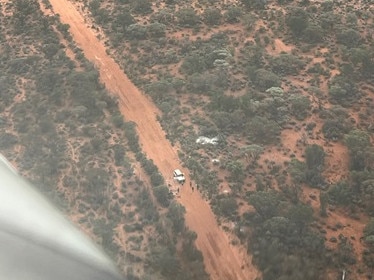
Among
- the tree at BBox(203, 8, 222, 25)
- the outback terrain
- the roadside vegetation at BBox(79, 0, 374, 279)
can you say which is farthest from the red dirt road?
the tree at BBox(203, 8, 222, 25)

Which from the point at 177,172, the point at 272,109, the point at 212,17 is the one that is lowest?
the point at 177,172

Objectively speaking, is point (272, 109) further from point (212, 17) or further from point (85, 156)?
point (212, 17)

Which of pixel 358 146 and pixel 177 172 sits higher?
pixel 358 146

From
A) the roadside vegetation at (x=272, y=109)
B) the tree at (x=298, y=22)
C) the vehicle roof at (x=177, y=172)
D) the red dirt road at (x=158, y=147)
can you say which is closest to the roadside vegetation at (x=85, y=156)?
the red dirt road at (x=158, y=147)

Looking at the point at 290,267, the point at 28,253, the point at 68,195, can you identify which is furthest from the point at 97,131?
the point at 28,253

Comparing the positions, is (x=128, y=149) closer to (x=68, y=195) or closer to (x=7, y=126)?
(x=68, y=195)

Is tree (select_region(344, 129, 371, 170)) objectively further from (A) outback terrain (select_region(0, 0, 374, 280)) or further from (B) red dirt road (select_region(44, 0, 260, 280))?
(B) red dirt road (select_region(44, 0, 260, 280))

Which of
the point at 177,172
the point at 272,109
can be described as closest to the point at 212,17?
the point at 272,109
